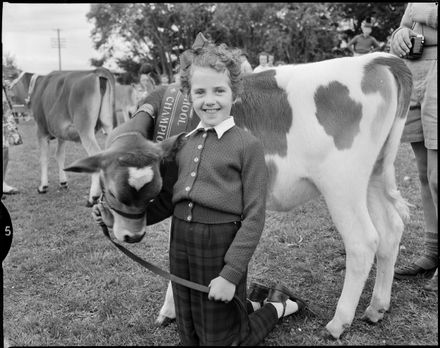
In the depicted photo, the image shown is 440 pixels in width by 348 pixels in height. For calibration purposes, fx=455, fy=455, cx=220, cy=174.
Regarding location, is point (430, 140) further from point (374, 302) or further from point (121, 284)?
point (121, 284)

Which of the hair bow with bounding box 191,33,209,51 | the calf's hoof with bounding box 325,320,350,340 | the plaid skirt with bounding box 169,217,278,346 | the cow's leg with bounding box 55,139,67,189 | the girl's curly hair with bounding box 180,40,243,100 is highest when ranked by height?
the hair bow with bounding box 191,33,209,51

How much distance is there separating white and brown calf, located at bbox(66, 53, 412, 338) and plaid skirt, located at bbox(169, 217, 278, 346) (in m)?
0.53

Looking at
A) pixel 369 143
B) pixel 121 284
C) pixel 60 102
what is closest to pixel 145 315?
pixel 121 284

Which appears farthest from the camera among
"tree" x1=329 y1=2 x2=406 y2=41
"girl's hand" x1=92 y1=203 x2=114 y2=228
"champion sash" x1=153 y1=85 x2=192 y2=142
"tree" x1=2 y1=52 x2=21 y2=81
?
"tree" x1=2 y1=52 x2=21 y2=81

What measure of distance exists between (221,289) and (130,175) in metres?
0.66

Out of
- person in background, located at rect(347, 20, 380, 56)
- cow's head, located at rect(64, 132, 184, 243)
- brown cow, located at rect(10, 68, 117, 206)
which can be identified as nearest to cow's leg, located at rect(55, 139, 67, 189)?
brown cow, located at rect(10, 68, 117, 206)

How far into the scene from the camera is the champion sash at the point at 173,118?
2.54m

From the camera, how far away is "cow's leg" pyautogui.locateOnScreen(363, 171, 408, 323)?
2.67 metres

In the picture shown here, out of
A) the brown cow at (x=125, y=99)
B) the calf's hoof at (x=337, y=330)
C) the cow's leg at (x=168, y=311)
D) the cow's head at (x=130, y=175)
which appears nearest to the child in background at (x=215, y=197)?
the cow's head at (x=130, y=175)

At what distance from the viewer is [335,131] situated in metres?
→ 2.44

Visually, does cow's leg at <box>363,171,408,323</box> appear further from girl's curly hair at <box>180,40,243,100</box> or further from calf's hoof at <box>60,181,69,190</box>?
calf's hoof at <box>60,181,69,190</box>

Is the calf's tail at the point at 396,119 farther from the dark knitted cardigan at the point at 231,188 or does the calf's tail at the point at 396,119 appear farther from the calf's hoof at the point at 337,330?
the dark knitted cardigan at the point at 231,188

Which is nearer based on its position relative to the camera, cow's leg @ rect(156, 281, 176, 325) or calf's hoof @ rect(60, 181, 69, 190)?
cow's leg @ rect(156, 281, 176, 325)

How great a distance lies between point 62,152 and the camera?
6.80 metres
